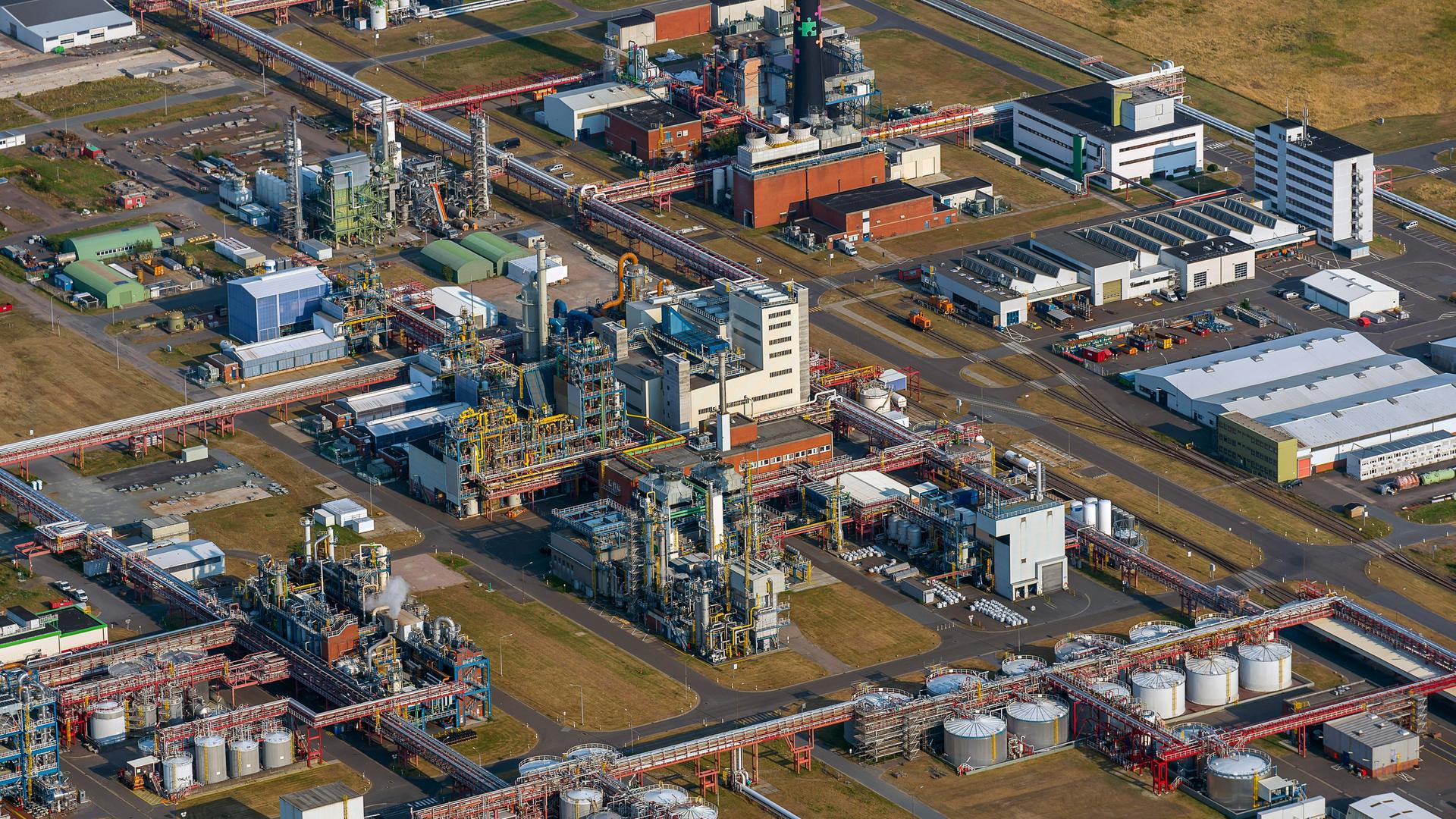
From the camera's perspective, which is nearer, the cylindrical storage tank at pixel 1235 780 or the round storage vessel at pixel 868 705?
the cylindrical storage tank at pixel 1235 780

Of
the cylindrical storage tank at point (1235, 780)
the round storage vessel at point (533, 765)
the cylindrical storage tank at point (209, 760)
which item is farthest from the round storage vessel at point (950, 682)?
the cylindrical storage tank at point (209, 760)

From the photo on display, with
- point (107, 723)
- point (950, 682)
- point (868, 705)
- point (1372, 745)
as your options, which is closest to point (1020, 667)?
point (950, 682)

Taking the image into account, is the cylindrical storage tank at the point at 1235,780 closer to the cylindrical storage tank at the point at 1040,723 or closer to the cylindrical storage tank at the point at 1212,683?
the cylindrical storage tank at the point at 1040,723

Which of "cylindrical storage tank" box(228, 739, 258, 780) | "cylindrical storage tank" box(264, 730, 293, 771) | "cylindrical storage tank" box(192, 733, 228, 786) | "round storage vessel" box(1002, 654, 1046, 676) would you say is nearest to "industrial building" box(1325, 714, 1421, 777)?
"round storage vessel" box(1002, 654, 1046, 676)

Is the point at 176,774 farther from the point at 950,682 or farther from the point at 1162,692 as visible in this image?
the point at 1162,692

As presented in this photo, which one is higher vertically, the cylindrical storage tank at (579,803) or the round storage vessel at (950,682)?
the cylindrical storage tank at (579,803)
